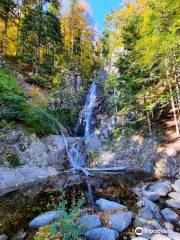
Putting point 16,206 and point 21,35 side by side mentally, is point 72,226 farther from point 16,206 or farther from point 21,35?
point 21,35

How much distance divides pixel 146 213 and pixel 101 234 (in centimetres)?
198

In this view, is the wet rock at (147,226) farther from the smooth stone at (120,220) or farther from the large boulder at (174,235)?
the large boulder at (174,235)

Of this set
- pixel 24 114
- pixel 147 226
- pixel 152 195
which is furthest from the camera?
pixel 24 114

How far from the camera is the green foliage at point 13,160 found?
34.7 ft

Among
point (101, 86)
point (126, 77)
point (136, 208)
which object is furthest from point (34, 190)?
point (101, 86)

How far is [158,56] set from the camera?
11.5m

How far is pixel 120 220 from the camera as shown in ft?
18.8

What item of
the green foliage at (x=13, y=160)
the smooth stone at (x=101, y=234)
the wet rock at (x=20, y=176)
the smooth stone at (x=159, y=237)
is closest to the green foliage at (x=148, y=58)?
the wet rock at (x=20, y=176)

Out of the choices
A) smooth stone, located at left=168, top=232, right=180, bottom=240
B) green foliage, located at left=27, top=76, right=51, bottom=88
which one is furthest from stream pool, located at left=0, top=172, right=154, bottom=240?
green foliage, located at left=27, top=76, right=51, bottom=88

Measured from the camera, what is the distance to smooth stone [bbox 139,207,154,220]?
6234 mm

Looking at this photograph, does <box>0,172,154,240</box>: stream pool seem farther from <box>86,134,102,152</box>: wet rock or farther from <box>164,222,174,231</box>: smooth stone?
<box>86,134,102,152</box>: wet rock

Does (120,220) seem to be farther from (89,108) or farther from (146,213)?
(89,108)

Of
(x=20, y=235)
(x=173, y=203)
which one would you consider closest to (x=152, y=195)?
(x=173, y=203)

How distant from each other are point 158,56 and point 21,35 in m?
15.6
